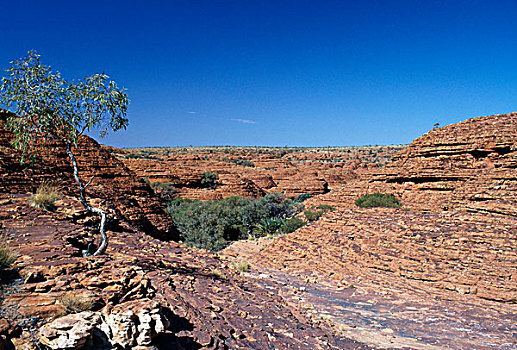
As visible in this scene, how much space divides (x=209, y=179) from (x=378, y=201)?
14562 millimetres

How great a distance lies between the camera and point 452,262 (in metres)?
8.34

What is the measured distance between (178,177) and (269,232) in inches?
457

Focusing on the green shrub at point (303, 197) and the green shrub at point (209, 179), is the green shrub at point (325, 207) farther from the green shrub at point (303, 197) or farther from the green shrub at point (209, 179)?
the green shrub at point (209, 179)

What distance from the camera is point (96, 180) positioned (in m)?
A: 12.0

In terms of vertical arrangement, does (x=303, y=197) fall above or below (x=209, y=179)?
below

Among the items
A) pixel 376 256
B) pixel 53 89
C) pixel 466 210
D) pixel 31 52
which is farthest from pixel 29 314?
pixel 466 210

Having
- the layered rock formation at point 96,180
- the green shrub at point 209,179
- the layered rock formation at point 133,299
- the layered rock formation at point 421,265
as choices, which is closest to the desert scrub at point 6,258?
the layered rock formation at point 133,299

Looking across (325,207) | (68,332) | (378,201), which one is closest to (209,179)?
(325,207)

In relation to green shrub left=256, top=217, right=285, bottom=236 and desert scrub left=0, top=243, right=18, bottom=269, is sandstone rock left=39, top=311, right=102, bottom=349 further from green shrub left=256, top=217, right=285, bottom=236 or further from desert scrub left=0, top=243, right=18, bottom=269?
green shrub left=256, top=217, right=285, bottom=236

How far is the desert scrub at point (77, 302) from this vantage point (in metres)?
3.16

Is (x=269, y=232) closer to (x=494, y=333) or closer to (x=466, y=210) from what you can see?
(x=466, y=210)

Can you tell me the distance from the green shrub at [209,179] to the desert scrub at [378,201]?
12.7 metres

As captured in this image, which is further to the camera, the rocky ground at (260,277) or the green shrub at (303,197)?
the green shrub at (303,197)

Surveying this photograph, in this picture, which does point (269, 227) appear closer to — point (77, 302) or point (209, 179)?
point (209, 179)
